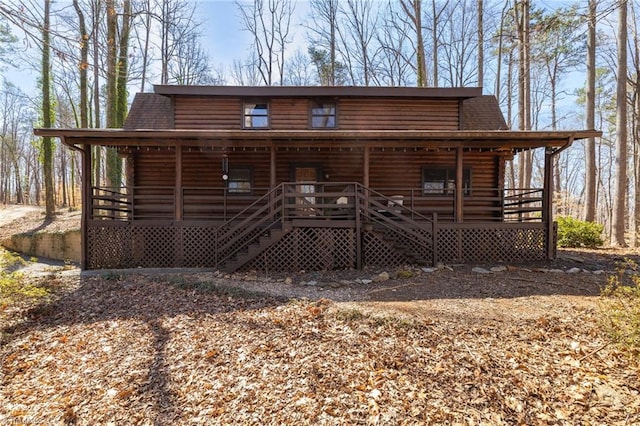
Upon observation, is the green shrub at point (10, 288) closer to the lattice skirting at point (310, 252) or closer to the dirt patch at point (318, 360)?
the dirt patch at point (318, 360)

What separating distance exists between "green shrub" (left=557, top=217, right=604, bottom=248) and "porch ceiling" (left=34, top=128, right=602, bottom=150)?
16.9 feet

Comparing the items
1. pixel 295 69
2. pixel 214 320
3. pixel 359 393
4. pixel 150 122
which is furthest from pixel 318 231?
pixel 295 69

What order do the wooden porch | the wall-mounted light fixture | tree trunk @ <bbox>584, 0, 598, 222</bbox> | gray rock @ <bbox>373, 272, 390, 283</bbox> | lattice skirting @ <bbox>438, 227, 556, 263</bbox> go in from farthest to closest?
1. tree trunk @ <bbox>584, 0, 598, 222</bbox>
2. the wall-mounted light fixture
3. lattice skirting @ <bbox>438, 227, 556, 263</bbox>
4. the wooden porch
5. gray rock @ <bbox>373, 272, 390, 283</bbox>

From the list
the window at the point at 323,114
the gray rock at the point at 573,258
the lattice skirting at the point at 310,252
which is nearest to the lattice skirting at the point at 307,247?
the lattice skirting at the point at 310,252

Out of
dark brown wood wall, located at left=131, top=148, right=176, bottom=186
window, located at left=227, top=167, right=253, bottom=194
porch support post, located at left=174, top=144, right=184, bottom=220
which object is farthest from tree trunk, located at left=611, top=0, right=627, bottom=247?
dark brown wood wall, located at left=131, top=148, right=176, bottom=186

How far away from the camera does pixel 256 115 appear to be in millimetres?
11328

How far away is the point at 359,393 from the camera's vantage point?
308 centimetres

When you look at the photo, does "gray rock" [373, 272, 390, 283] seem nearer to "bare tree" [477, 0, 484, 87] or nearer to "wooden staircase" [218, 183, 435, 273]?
Answer: "wooden staircase" [218, 183, 435, 273]

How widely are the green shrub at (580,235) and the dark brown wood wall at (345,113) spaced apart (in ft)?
19.6

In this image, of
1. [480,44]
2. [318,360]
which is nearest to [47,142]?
[318,360]

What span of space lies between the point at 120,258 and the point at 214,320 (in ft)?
17.3

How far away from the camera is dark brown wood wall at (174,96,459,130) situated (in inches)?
441

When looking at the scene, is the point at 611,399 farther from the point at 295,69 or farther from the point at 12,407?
the point at 295,69

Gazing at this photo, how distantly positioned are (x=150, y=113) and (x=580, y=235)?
16378 millimetres
